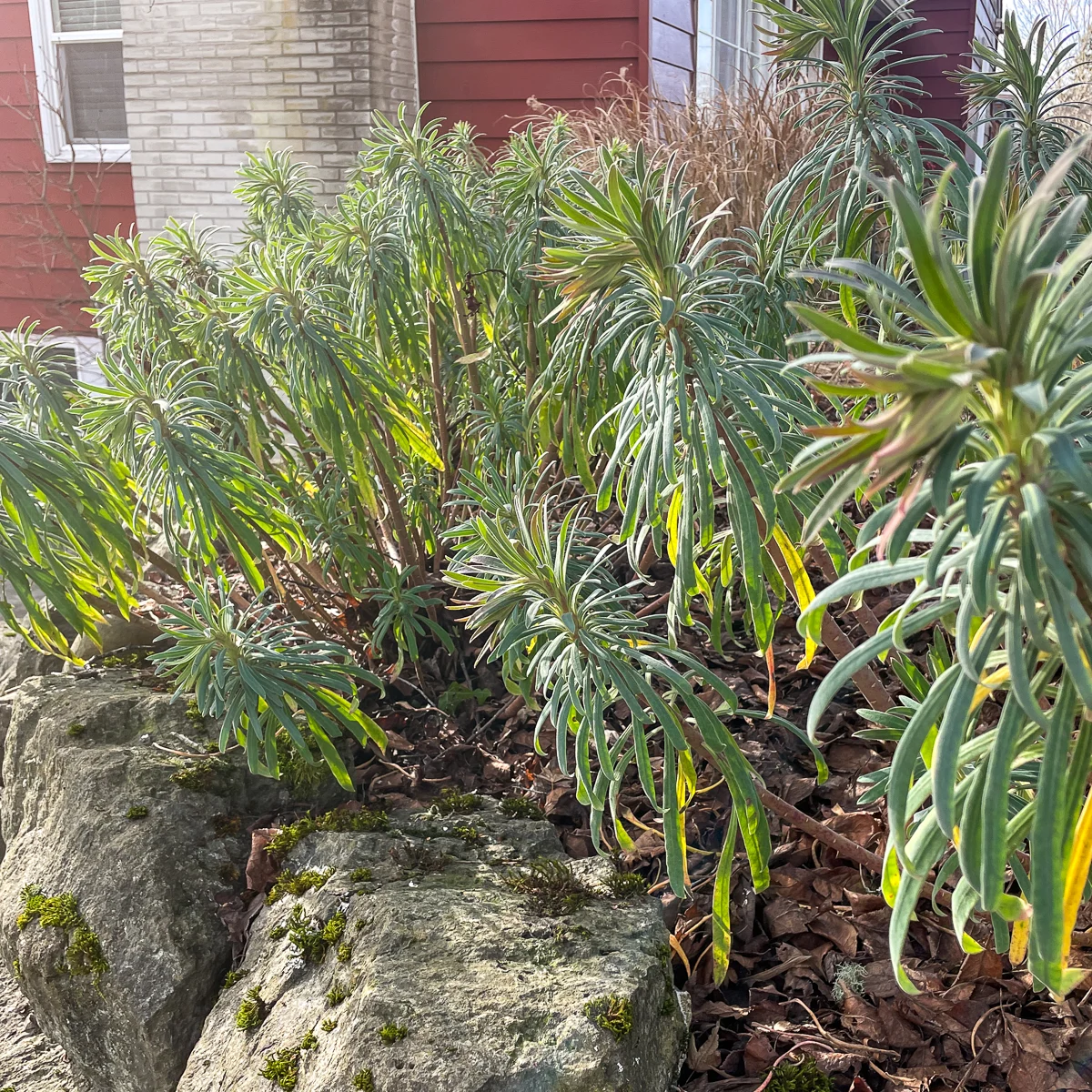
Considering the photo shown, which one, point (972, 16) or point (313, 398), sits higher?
point (972, 16)

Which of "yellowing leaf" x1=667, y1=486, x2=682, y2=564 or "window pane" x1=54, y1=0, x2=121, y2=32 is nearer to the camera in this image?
"yellowing leaf" x1=667, y1=486, x2=682, y2=564

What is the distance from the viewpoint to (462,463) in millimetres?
2900

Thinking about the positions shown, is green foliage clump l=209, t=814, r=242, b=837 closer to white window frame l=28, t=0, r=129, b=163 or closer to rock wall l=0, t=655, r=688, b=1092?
rock wall l=0, t=655, r=688, b=1092

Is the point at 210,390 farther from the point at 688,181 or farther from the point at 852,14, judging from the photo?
the point at 688,181

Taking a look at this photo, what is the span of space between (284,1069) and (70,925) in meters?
0.77

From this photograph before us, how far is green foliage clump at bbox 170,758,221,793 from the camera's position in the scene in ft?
7.77

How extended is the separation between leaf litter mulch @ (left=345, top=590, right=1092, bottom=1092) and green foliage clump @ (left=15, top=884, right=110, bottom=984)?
68 cm

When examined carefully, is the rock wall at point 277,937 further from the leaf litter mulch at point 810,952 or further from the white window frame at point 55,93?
the white window frame at point 55,93

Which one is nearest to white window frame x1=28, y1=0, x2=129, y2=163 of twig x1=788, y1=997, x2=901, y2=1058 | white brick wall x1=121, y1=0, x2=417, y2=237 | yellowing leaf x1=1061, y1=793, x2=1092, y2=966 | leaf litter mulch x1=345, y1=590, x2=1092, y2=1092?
white brick wall x1=121, y1=0, x2=417, y2=237

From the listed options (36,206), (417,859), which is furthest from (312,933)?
(36,206)

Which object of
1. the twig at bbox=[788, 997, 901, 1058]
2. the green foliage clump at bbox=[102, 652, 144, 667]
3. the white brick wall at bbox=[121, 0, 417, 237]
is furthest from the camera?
the white brick wall at bbox=[121, 0, 417, 237]

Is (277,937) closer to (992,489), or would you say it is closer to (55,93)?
(992,489)

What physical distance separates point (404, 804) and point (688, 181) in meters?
3.70

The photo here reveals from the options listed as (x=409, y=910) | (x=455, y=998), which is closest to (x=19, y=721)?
(x=409, y=910)
